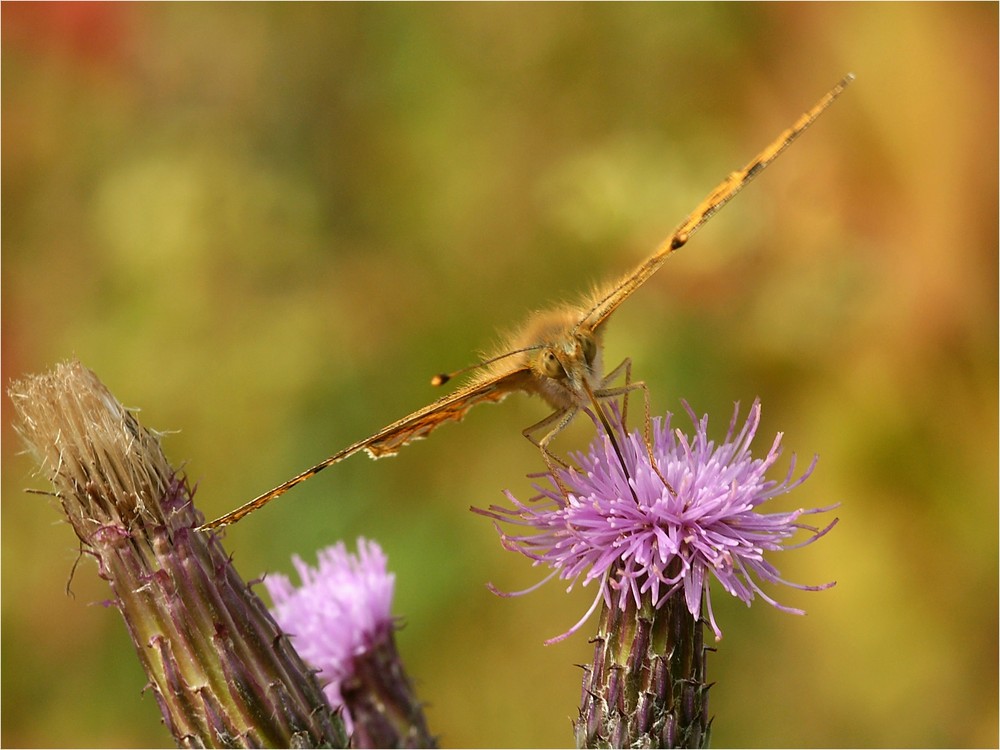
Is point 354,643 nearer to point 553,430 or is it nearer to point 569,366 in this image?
point 553,430

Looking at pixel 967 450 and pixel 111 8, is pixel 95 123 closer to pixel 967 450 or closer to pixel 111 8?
pixel 111 8

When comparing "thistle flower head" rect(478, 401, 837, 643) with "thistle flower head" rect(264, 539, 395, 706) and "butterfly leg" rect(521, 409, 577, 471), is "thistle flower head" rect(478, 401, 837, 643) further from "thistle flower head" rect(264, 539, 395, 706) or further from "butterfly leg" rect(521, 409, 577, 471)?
"thistle flower head" rect(264, 539, 395, 706)

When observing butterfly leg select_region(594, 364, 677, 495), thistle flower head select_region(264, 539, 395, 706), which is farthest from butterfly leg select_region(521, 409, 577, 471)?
thistle flower head select_region(264, 539, 395, 706)

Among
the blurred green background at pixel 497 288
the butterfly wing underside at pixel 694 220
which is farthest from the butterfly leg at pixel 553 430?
the blurred green background at pixel 497 288

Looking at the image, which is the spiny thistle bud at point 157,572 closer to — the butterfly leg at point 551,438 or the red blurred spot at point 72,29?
the butterfly leg at point 551,438

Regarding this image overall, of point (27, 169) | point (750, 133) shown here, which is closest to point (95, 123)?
point (27, 169)
